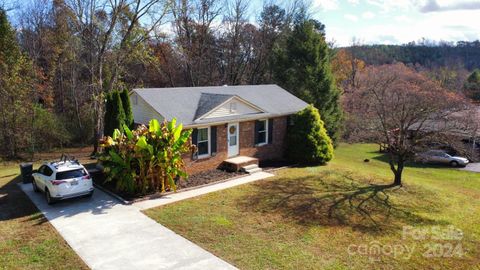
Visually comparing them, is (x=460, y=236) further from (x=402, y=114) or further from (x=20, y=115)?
(x=20, y=115)

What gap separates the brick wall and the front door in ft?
0.85

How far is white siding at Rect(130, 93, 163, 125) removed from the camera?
17.5 metres

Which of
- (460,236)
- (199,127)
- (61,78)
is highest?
(61,78)

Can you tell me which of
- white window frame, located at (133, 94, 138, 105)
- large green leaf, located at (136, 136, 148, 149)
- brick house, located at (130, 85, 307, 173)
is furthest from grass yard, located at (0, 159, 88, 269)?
white window frame, located at (133, 94, 138, 105)

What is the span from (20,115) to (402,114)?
23.4 meters

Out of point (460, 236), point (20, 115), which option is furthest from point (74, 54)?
point (460, 236)

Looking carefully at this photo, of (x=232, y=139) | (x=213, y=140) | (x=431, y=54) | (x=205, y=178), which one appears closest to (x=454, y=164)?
(x=232, y=139)

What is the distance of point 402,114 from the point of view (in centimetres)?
1577

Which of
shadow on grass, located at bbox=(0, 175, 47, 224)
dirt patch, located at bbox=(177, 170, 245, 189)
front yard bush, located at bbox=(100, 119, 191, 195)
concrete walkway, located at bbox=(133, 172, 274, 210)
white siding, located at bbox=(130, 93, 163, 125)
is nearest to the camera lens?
shadow on grass, located at bbox=(0, 175, 47, 224)

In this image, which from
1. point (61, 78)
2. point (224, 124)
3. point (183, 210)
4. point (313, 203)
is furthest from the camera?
point (61, 78)

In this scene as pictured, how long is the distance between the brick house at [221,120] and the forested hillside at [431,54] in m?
75.7

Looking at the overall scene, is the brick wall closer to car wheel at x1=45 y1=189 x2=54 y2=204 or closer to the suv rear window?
the suv rear window

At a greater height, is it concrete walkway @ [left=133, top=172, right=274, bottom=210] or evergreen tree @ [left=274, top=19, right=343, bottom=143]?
evergreen tree @ [left=274, top=19, right=343, bottom=143]

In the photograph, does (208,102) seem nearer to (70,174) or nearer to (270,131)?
(270,131)
